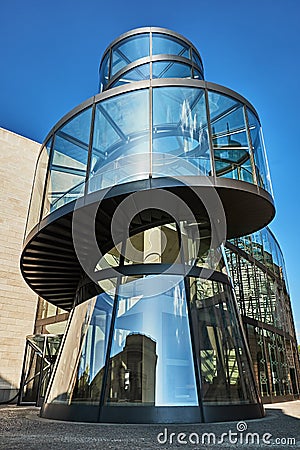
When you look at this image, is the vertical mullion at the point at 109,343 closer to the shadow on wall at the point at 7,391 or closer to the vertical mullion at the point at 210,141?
the vertical mullion at the point at 210,141

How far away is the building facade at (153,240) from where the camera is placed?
22.3 ft

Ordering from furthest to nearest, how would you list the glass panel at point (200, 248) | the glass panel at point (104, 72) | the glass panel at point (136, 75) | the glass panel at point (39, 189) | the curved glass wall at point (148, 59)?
the glass panel at point (104, 72), the curved glass wall at point (148, 59), the glass panel at point (136, 75), the glass panel at point (39, 189), the glass panel at point (200, 248)

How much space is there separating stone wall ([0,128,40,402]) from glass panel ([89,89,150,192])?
38.1 ft

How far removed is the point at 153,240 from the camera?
834cm

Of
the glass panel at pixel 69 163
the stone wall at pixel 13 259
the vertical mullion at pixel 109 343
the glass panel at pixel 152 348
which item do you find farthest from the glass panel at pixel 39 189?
the stone wall at pixel 13 259

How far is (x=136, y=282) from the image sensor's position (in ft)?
25.2

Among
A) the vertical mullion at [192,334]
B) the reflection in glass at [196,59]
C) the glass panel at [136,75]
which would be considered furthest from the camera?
the reflection in glass at [196,59]

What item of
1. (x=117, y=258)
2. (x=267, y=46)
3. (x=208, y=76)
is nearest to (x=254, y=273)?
(x=208, y=76)

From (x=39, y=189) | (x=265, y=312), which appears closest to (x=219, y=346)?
(x=39, y=189)

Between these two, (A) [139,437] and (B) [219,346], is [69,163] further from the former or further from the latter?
(A) [139,437]

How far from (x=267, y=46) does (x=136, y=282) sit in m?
8.06

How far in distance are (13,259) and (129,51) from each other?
36.4 feet

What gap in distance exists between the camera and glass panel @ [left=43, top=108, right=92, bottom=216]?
27.8ft

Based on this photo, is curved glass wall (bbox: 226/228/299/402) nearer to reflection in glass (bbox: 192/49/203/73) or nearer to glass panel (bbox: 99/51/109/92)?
reflection in glass (bbox: 192/49/203/73)
